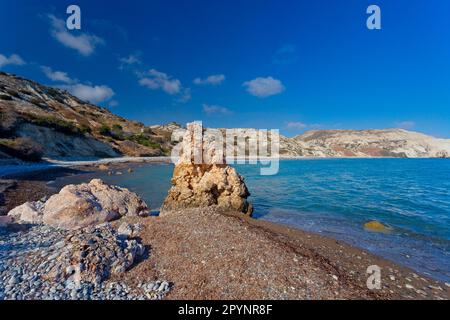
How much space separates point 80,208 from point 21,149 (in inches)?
1334

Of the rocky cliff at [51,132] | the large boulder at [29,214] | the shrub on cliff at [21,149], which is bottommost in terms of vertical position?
the large boulder at [29,214]

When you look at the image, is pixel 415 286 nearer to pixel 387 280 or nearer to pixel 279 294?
pixel 387 280

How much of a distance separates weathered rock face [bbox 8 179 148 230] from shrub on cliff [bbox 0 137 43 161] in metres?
29.7

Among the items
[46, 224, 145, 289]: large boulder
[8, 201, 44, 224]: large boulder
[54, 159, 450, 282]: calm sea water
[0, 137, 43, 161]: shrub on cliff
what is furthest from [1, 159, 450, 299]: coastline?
[0, 137, 43, 161]: shrub on cliff

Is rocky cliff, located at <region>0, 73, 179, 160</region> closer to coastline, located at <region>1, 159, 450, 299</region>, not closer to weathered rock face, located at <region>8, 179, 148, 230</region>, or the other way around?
weathered rock face, located at <region>8, 179, 148, 230</region>

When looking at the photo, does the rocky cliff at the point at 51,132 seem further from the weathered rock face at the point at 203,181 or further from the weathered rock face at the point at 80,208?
the weathered rock face at the point at 203,181

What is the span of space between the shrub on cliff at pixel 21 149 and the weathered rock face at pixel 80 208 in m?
29.7

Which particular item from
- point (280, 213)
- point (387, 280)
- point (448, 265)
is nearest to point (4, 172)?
point (280, 213)

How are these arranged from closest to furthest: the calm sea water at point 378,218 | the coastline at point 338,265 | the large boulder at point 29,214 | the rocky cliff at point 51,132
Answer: the coastline at point 338,265 < the calm sea water at point 378,218 < the large boulder at point 29,214 < the rocky cliff at point 51,132

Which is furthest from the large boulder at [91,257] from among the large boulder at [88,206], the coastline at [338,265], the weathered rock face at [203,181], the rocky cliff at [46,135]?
the rocky cliff at [46,135]

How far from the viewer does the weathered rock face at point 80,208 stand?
31.3 feet

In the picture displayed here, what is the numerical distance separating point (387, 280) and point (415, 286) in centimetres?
71

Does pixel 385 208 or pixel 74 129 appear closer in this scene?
pixel 385 208
